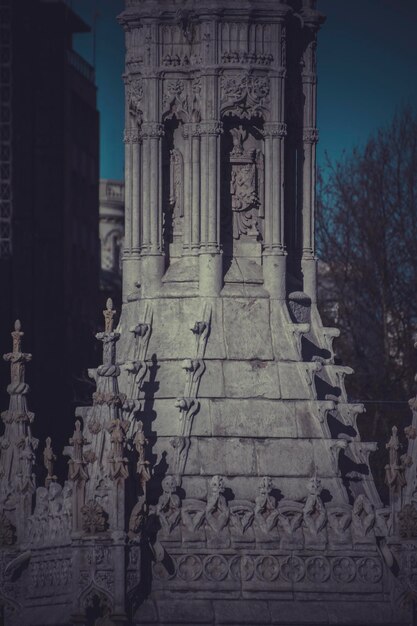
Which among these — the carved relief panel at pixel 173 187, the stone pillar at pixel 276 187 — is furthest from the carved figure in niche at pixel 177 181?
the stone pillar at pixel 276 187

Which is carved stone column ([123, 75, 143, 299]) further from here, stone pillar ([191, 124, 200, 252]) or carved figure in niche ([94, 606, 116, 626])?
carved figure in niche ([94, 606, 116, 626])

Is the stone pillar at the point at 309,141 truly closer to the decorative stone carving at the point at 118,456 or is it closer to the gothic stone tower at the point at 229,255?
the gothic stone tower at the point at 229,255

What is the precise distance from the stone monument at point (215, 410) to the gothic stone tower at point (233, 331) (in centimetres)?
4

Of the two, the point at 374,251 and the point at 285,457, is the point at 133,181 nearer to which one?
the point at 285,457

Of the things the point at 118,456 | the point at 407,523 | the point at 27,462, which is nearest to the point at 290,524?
the point at 407,523

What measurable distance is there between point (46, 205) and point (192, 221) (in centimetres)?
4438

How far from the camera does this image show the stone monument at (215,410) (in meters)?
75.7

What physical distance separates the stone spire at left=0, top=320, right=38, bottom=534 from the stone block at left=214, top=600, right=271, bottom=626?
16.3 ft

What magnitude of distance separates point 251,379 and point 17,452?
5211 millimetres

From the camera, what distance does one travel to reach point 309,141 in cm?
8056

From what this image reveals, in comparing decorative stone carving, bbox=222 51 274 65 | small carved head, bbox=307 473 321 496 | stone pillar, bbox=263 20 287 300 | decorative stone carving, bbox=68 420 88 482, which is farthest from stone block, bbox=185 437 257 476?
decorative stone carving, bbox=222 51 274 65

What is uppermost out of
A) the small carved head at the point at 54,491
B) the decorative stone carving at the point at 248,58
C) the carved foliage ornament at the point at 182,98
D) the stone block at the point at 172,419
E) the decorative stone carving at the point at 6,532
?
the decorative stone carving at the point at 248,58

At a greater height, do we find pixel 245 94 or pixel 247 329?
pixel 245 94

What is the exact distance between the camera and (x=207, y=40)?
78375 mm
